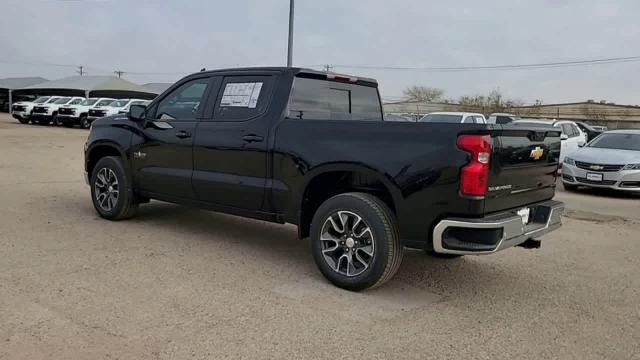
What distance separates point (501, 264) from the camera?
5781 mm

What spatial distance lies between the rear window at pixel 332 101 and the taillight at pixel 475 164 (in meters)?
1.86

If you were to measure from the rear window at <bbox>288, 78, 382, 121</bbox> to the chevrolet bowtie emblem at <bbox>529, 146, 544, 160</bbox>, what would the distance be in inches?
76.0

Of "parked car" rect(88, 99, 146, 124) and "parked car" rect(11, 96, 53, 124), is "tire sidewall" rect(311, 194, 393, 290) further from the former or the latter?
"parked car" rect(11, 96, 53, 124)

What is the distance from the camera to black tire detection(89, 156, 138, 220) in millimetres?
6766

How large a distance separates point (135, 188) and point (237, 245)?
1609 mm

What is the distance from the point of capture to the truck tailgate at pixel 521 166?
4219mm

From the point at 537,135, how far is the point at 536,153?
0.15m

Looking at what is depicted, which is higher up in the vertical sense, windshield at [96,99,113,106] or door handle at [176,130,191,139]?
windshield at [96,99,113,106]

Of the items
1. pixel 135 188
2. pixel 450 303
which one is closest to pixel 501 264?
pixel 450 303

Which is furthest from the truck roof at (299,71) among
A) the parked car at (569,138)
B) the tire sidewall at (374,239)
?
the parked car at (569,138)

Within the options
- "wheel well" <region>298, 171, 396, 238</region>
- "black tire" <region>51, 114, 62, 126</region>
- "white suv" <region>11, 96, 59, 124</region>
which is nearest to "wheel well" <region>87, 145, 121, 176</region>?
"wheel well" <region>298, 171, 396, 238</region>

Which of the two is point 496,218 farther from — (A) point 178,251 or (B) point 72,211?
(B) point 72,211

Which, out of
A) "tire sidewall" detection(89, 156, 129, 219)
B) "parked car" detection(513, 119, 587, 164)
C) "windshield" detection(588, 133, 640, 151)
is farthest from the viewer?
"parked car" detection(513, 119, 587, 164)

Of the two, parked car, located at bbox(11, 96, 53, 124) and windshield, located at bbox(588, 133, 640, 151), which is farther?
parked car, located at bbox(11, 96, 53, 124)
